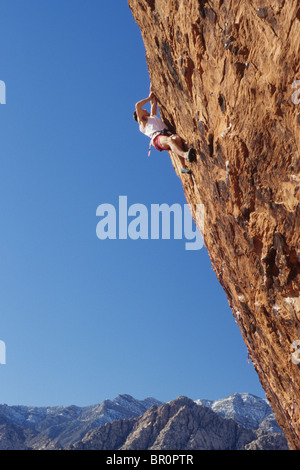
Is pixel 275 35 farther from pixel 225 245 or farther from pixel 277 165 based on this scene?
pixel 225 245

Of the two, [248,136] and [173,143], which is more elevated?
[173,143]

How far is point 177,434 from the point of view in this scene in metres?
102

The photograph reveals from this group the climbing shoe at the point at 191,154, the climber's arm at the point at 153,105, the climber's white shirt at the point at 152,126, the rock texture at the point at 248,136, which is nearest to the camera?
the rock texture at the point at 248,136

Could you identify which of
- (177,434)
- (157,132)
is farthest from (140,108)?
(177,434)

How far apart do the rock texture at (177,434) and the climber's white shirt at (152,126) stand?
99198 mm

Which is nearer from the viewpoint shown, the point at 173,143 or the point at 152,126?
the point at 173,143

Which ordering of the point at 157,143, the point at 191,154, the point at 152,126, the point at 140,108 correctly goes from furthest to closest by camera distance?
the point at 140,108 → the point at 152,126 → the point at 157,143 → the point at 191,154

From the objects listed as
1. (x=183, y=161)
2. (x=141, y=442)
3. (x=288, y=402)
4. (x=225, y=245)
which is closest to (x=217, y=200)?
(x=225, y=245)

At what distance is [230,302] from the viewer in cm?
1343

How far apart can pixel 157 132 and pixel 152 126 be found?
387mm

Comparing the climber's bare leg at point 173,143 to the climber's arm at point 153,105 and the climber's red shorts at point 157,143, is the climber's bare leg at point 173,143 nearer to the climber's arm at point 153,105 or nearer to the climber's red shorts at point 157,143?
the climber's red shorts at point 157,143

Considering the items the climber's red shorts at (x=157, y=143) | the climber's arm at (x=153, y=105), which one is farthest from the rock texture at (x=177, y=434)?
the climber's red shorts at (x=157, y=143)

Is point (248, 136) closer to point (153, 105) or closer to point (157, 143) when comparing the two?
point (157, 143)

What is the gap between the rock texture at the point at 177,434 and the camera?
9938 centimetres
